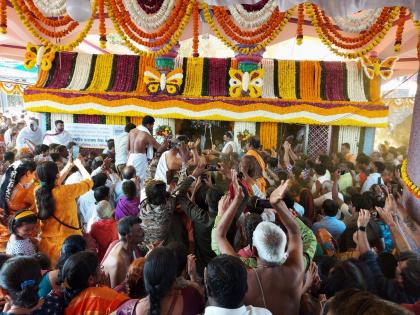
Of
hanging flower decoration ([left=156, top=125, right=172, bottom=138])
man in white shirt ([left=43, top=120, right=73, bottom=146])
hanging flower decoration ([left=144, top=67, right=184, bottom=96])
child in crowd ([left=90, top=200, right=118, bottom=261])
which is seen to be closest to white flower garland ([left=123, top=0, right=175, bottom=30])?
child in crowd ([left=90, top=200, right=118, bottom=261])

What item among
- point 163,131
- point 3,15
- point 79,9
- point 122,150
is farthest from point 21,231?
point 163,131

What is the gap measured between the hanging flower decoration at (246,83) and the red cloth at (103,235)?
6449 mm

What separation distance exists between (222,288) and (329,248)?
1.47 m

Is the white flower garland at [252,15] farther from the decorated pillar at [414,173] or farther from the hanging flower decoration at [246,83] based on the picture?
the hanging flower decoration at [246,83]

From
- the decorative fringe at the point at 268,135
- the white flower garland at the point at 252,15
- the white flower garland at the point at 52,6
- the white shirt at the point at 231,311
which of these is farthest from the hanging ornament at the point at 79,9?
the decorative fringe at the point at 268,135

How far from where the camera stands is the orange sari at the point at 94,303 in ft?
5.73

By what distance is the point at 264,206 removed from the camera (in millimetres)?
2609

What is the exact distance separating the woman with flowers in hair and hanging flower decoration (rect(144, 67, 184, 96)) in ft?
19.7

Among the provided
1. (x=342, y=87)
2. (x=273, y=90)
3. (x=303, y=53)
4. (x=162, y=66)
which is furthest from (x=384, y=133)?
(x=162, y=66)

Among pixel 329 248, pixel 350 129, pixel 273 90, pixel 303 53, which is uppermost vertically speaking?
pixel 303 53

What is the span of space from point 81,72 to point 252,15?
6641mm

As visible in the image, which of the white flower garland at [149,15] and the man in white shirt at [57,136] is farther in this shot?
the man in white shirt at [57,136]

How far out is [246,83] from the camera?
888cm

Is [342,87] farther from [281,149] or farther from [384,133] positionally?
[384,133]
